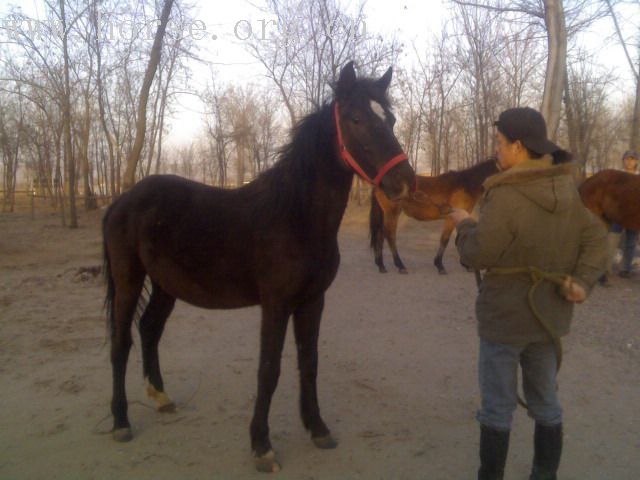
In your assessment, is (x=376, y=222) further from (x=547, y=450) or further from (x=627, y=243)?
(x=547, y=450)

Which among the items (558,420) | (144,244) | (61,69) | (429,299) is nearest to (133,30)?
(61,69)

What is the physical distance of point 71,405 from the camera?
3.69 metres

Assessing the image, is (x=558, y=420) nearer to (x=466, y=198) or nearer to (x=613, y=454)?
(x=613, y=454)

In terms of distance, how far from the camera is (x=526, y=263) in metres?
2.23

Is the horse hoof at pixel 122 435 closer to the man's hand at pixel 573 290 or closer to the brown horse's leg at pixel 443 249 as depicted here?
the man's hand at pixel 573 290

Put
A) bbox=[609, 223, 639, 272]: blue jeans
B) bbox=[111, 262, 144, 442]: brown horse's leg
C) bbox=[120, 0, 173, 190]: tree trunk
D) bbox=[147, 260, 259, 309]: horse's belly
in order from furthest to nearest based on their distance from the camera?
bbox=[120, 0, 173, 190]: tree trunk, bbox=[609, 223, 639, 272]: blue jeans, bbox=[111, 262, 144, 442]: brown horse's leg, bbox=[147, 260, 259, 309]: horse's belly

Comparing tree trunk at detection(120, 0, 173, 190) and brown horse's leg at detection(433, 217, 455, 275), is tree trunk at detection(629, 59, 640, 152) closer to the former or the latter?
brown horse's leg at detection(433, 217, 455, 275)

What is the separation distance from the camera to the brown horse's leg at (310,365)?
309 centimetres

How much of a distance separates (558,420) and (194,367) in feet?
10.3

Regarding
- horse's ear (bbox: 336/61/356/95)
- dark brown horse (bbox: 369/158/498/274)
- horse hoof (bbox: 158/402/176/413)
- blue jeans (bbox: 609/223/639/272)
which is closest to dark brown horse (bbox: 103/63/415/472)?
horse's ear (bbox: 336/61/356/95)

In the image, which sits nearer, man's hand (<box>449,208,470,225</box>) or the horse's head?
man's hand (<box>449,208,470,225</box>)

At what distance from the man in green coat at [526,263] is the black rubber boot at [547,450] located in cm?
2

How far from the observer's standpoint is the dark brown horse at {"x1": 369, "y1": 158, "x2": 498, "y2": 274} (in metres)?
9.09

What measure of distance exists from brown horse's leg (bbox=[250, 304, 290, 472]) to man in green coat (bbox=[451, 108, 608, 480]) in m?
1.15
